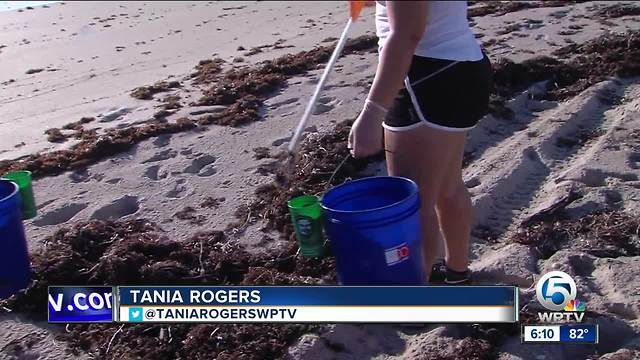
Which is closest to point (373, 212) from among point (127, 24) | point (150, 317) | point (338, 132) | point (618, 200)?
point (150, 317)

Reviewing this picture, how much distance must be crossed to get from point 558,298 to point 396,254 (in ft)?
2.69

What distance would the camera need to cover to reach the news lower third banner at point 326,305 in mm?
2816

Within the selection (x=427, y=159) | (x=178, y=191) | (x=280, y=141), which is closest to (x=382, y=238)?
(x=427, y=159)

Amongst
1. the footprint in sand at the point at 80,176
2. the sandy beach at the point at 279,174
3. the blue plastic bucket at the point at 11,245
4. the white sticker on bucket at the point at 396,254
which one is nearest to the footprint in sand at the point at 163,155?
the sandy beach at the point at 279,174

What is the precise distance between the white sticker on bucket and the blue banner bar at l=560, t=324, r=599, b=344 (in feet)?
2.30

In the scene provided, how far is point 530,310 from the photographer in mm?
2959

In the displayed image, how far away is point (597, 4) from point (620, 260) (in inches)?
218

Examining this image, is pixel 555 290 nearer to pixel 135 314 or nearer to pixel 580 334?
pixel 580 334

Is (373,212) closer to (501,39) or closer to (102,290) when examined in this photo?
(102,290)

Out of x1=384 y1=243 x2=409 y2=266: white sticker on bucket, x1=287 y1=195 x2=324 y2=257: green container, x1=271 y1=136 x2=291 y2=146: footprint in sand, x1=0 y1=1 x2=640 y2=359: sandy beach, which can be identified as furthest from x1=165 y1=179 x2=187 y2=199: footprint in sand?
x1=384 y1=243 x2=409 y2=266: white sticker on bucket

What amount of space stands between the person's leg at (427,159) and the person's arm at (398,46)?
0.91 ft

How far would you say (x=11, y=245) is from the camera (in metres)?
3.24

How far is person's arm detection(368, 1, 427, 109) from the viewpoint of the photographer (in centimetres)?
222

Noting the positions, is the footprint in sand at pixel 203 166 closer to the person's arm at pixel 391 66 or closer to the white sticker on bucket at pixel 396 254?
the white sticker on bucket at pixel 396 254
